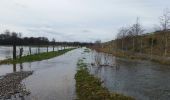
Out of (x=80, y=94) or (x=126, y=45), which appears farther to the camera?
(x=126, y=45)

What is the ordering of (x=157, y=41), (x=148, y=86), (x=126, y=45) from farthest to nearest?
(x=126, y=45) → (x=157, y=41) → (x=148, y=86)

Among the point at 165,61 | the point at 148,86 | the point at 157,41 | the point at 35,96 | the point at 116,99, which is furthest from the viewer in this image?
the point at 157,41

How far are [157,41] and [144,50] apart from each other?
8.61m

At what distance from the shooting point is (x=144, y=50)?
94.1m

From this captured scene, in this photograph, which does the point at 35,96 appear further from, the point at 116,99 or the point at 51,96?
the point at 116,99

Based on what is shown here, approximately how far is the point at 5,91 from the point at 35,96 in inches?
112

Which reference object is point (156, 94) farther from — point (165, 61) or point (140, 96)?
point (165, 61)

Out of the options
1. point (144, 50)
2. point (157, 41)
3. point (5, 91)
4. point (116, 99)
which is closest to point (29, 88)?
point (5, 91)

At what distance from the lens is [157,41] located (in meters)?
100

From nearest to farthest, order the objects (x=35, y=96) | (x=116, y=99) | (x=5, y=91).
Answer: (x=116, y=99) < (x=35, y=96) < (x=5, y=91)

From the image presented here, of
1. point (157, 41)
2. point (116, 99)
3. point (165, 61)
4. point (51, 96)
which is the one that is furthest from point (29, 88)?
point (157, 41)

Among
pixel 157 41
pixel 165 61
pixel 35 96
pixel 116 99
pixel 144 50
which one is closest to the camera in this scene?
pixel 116 99

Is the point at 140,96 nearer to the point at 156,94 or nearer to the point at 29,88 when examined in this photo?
the point at 156,94

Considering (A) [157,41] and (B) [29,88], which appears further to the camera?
(A) [157,41]
